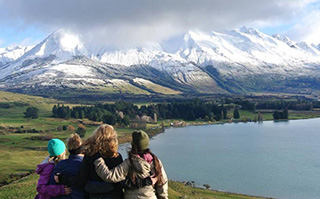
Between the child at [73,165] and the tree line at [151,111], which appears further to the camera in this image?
the tree line at [151,111]

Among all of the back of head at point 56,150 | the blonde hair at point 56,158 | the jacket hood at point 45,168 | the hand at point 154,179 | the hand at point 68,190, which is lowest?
the hand at point 68,190

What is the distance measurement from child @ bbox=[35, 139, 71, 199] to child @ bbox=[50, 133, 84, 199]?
172 mm

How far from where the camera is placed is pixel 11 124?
122062 millimetres

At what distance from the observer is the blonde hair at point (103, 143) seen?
923 centimetres

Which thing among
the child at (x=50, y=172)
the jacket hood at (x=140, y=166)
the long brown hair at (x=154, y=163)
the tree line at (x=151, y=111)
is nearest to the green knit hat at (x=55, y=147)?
the child at (x=50, y=172)

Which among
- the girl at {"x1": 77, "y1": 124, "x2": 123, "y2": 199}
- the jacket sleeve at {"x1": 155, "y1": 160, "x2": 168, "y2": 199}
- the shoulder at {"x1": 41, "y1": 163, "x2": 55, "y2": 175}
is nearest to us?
the girl at {"x1": 77, "y1": 124, "x2": 123, "y2": 199}

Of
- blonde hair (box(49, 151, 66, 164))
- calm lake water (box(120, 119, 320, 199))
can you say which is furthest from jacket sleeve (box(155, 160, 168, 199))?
calm lake water (box(120, 119, 320, 199))

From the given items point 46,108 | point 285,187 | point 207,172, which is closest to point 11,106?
point 46,108

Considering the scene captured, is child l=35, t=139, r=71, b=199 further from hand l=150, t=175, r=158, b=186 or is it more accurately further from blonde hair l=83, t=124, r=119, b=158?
hand l=150, t=175, r=158, b=186

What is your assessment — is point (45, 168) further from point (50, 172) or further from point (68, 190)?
point (68, 190)

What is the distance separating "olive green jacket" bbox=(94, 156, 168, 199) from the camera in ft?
30.1

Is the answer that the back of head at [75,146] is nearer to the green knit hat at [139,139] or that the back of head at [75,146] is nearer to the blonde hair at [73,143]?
the blonde hair at [73,143]

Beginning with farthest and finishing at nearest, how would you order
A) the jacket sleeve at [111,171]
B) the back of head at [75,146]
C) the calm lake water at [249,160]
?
the calm lake water at [249,160] < the back of head at [75,146] < the jacket sleeve at [111,171]

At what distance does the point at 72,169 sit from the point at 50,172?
0.74 metres
